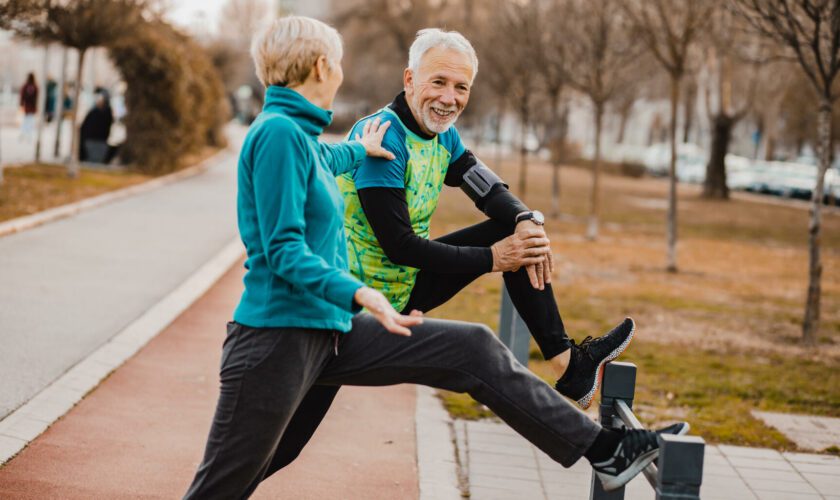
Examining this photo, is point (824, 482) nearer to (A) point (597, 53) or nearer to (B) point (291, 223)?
(B) point (291, 223)

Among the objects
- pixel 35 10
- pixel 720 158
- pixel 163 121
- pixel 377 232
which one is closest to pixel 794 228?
pixel 720 158

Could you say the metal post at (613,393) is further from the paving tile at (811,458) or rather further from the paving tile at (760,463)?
the paving tile at (811,458)

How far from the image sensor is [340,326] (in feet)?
10.1

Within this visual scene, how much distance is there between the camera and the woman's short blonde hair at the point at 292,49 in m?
3.00

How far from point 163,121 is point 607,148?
5232cm

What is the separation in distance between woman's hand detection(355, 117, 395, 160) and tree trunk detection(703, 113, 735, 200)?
3358cm

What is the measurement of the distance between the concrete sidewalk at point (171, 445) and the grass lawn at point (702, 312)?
2.33 feet

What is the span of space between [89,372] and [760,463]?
13.0ft

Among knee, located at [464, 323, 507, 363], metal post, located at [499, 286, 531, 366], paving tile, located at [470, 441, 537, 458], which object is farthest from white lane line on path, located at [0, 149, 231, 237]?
knee, located at [464, 323, 507, 363]

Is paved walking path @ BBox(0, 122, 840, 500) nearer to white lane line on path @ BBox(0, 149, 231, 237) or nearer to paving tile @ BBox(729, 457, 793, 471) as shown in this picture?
paving tile @ BBox(729, 457, 793, 471)

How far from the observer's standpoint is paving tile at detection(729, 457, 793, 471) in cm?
574

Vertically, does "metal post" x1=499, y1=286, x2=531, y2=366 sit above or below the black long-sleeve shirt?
below

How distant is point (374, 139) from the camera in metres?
3.72

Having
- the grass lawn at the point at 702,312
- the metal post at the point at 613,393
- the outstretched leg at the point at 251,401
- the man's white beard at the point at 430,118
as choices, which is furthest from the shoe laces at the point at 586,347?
the grass lawn at the point at 702,312
